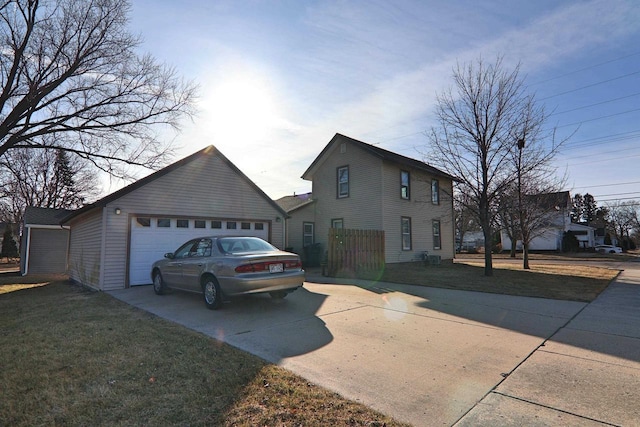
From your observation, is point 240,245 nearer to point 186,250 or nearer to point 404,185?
point 186,250

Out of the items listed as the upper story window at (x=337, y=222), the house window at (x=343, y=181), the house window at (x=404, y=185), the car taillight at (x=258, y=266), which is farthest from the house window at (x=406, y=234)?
the car taillight at (x=258, y=266)

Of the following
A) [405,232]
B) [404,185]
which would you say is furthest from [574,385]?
[404,185]

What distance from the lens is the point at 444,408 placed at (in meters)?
3.09

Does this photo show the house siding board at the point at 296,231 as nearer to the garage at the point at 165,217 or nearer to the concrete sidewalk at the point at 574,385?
the garage at the point at 165,217

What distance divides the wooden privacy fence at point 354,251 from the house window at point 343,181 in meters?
4.48

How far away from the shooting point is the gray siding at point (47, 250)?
2070 centimetres

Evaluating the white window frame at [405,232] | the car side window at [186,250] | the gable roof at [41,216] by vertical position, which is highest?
the gable roof at [41,216]

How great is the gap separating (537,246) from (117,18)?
44938mm

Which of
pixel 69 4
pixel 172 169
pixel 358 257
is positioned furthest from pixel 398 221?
pixel 69 4

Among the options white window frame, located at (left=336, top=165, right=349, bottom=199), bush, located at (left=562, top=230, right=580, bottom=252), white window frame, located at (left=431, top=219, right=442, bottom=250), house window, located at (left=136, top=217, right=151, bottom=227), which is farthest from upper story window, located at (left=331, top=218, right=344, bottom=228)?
bush, located at (left=562, top=230, right=580, bottom=252)

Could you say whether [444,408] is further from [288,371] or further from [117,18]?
[117,18]

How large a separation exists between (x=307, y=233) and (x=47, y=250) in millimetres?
15785

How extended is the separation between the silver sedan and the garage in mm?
3121

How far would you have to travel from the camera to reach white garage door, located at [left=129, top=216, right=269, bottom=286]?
10.9 m
